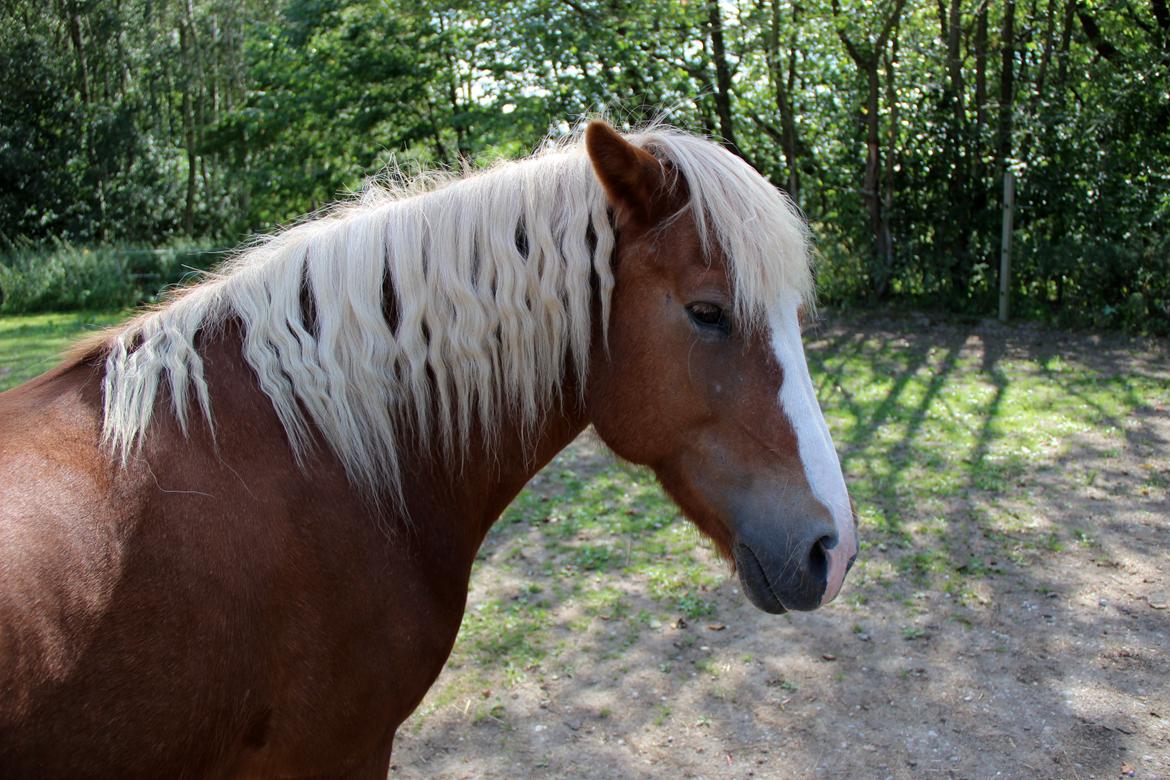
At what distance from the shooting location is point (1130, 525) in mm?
5234

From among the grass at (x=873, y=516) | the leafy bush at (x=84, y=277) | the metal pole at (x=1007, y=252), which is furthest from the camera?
the leafy bush at (x=84, y=277)

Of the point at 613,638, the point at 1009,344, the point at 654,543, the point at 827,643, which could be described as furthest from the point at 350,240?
the point at 1009,344

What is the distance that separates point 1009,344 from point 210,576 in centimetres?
1004

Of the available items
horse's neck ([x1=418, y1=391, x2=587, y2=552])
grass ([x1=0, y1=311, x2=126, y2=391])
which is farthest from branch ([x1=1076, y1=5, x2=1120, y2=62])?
grass ([x1=0, y1=311, x2=126, y2=391])

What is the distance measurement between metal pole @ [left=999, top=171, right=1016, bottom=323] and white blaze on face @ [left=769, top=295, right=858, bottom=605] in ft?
33.4

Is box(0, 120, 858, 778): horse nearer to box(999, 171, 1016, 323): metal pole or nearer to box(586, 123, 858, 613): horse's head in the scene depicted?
box(586, 123, 858, 613): horse's head

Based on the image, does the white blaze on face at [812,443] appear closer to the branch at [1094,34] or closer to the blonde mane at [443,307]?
the blonde mane at [443,307]

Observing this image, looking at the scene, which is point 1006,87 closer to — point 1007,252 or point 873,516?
point 1007,252

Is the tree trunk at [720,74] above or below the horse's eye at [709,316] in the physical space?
above

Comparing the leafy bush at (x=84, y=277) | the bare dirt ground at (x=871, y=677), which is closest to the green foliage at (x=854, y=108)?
the leafy bush at (x=84, y=277)

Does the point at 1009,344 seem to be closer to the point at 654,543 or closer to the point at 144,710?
the point at 654,543

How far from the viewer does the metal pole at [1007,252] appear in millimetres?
10789

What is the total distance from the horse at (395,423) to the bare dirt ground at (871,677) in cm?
66

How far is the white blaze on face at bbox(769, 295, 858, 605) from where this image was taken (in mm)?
1886
